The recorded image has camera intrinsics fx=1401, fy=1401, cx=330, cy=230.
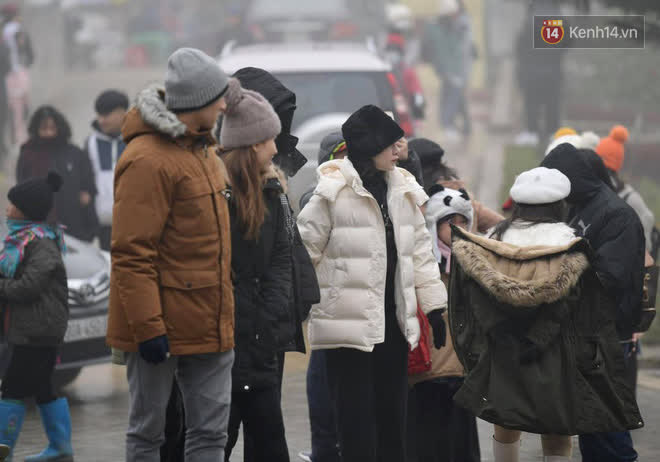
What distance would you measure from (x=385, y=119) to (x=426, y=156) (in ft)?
4.26

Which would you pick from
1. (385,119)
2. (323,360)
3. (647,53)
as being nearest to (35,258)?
(323,360)

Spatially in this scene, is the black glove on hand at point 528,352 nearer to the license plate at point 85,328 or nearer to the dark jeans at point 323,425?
the dark jeans at point 323,425

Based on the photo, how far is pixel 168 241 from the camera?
5035mm

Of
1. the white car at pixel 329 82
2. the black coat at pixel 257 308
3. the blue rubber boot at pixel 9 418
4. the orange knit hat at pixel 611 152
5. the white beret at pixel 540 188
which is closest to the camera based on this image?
the black coat at pixel 257 308

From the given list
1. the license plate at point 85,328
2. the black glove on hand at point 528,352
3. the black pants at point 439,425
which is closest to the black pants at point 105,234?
the license plate at point 85,328

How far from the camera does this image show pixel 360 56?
503 inches

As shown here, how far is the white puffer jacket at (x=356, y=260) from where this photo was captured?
6.15 m

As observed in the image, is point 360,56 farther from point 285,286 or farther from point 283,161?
point 285,286

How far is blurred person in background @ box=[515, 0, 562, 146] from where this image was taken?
67.8 ft

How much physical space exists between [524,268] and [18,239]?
2.91 meters

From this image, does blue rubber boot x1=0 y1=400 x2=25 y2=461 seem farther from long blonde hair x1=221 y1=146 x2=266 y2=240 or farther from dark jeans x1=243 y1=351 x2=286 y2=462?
long blonde hair x1=221 y1=146 x2=266 y2=240

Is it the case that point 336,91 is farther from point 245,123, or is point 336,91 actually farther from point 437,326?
point 245,123

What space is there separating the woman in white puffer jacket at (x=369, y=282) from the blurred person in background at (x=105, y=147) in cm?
485

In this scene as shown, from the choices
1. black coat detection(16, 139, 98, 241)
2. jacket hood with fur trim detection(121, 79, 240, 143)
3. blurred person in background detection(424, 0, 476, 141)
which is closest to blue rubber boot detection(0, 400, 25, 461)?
jacket hood with fur trim detection(121, 79, 240, 143)
